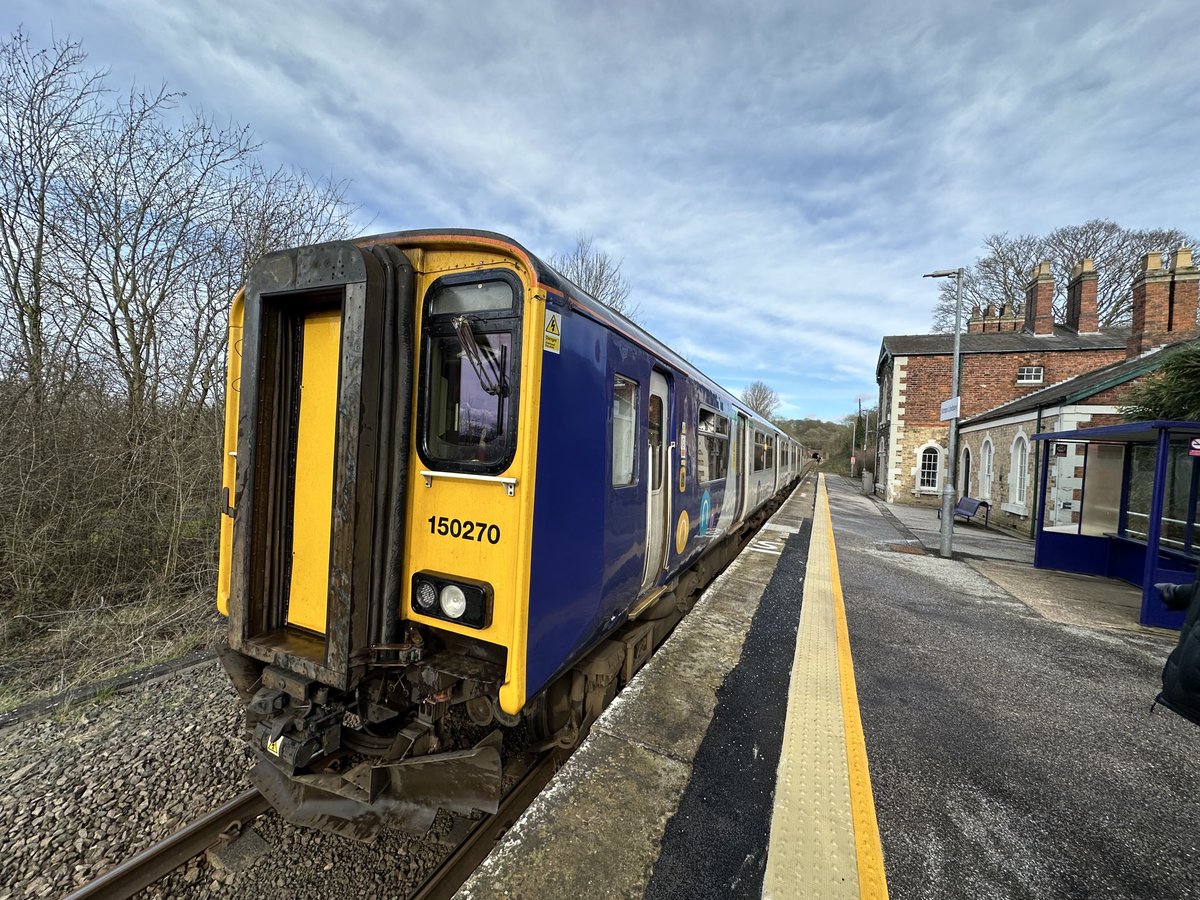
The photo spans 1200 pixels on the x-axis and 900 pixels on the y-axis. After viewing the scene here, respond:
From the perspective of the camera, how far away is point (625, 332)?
3.15 meters

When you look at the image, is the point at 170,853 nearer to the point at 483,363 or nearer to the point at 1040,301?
the point at 483,363

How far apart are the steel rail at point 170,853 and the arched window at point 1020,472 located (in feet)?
56.7

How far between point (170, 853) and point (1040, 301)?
96.4 feet

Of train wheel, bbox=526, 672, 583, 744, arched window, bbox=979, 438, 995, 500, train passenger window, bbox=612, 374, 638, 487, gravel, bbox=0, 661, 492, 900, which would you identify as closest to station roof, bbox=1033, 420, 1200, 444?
train passenger window, bbox=612, 374, 638, 487

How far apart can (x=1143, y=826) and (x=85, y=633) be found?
25.6ft

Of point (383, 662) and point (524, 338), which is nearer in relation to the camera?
point (524, 338)

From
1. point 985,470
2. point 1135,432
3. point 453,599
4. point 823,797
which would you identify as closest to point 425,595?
point 453,599

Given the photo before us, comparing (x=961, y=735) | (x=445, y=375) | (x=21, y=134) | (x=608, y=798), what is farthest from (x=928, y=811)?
(x=21, y=134)

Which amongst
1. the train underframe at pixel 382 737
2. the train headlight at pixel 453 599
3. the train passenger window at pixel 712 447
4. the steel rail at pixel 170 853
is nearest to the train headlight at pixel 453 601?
the train headlight at pixel 453 599

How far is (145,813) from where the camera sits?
8.65 ft

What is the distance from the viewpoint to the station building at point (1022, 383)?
11.6 m

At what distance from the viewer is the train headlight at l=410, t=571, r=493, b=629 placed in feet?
7.17

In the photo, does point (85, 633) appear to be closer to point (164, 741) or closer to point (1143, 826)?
point (164, 741)

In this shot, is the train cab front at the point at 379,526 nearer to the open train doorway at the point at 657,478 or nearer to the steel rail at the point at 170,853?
the steel rail at the point at 170,853
